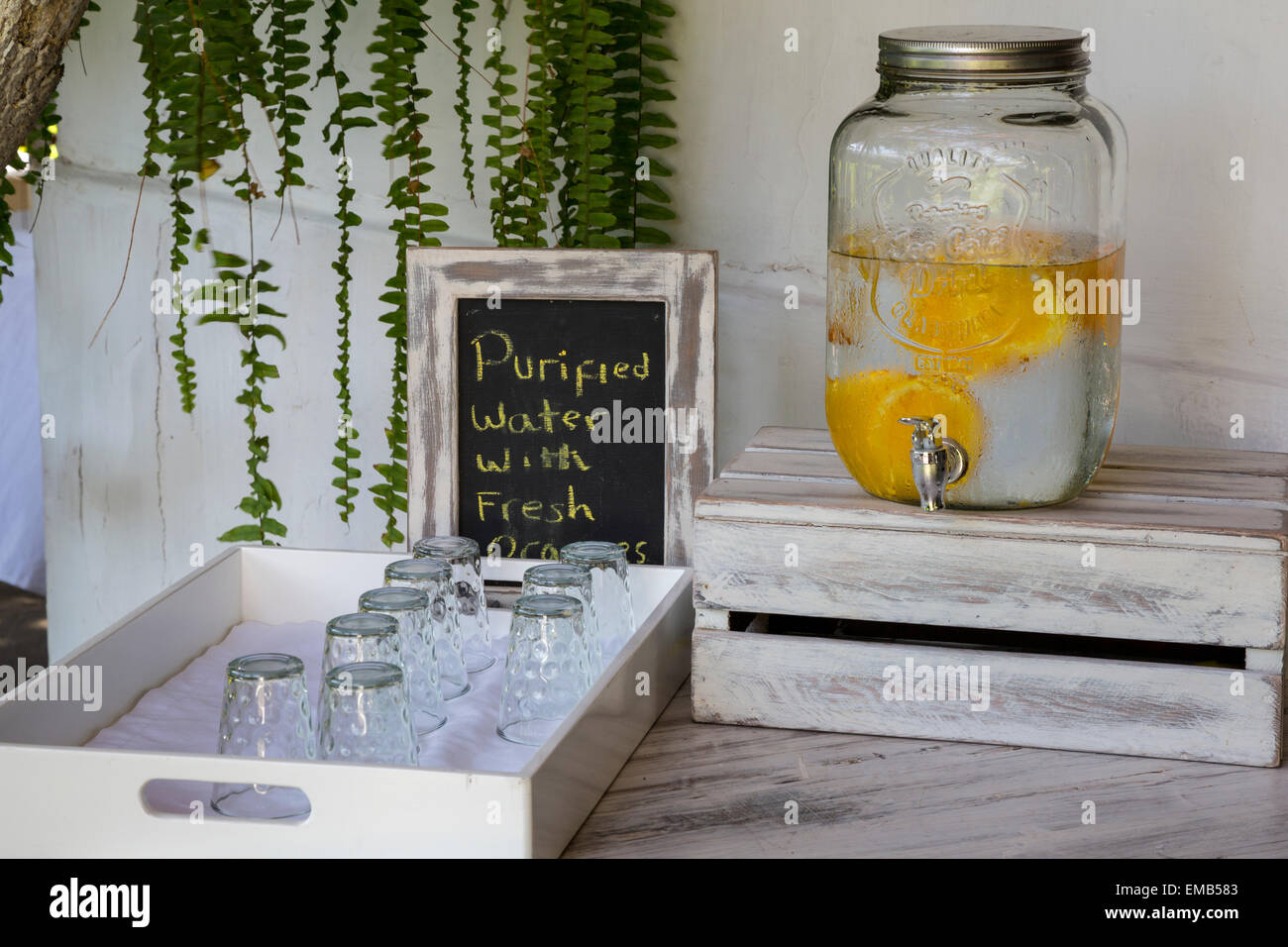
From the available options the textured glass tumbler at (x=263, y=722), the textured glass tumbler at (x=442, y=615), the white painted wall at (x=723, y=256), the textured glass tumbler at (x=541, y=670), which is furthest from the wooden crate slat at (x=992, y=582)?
the white painted wall at (x=723, y=256)

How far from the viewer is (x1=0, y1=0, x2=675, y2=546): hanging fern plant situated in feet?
4.56

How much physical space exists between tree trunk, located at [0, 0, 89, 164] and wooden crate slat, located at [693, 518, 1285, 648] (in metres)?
0.66

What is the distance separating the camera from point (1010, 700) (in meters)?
1.04

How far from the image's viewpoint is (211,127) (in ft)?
4.60

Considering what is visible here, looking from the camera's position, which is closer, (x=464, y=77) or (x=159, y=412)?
(x=464, y=77)

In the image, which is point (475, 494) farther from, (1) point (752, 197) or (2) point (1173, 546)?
(2) point (1173, 546)

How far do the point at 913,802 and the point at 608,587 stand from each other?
34 cm

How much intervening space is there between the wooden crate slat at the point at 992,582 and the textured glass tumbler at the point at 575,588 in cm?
9

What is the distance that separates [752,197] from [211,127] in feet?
1.85

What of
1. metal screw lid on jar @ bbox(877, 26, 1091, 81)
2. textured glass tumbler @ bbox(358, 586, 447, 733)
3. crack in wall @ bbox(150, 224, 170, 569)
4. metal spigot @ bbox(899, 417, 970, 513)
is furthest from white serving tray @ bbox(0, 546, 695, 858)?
crack in wall @ bbox(150, 224, 170, 569)

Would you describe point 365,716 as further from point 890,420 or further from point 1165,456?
point 1165,456

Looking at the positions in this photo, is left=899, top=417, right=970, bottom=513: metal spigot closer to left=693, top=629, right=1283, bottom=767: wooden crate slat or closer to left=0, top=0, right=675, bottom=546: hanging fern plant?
left=693, top=629, right=1283, bottom=767: wooden crate slat

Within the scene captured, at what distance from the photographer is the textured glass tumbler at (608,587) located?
1.19m

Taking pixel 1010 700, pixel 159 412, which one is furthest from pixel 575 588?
pixel 159 412
